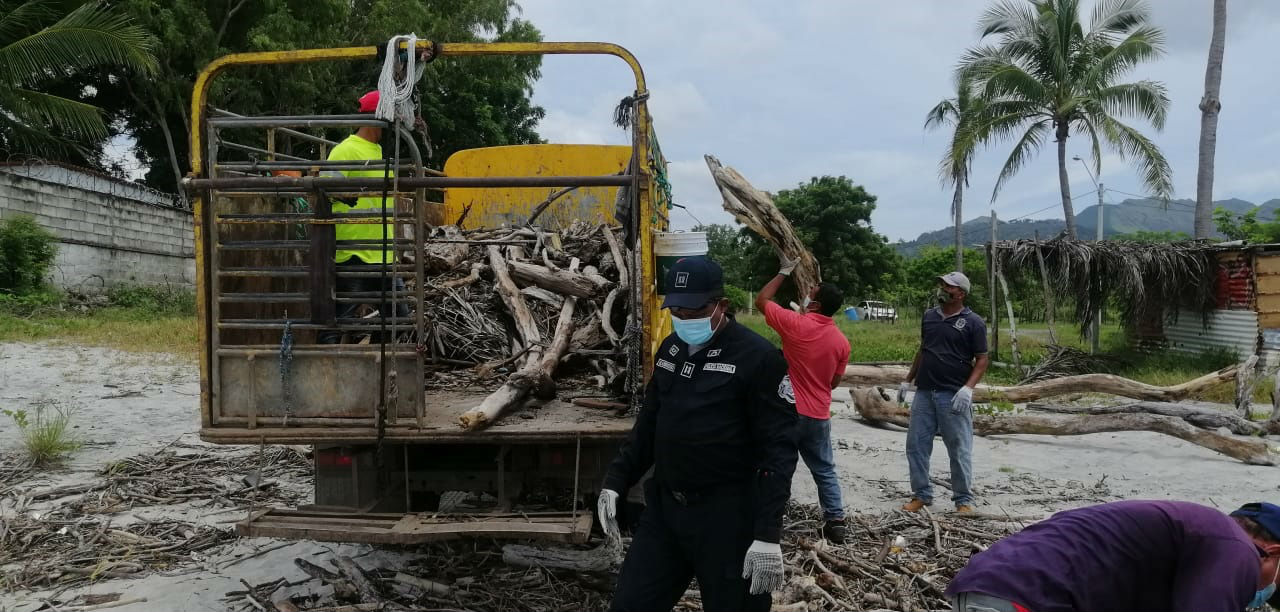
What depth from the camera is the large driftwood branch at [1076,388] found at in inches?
347

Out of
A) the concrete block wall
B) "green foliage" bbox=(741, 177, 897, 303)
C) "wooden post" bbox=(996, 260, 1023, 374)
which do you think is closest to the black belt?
"wooden post" bbox=(996, 260, 1023, 374)

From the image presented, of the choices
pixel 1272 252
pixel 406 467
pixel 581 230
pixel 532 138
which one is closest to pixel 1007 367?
pixel 1272 252

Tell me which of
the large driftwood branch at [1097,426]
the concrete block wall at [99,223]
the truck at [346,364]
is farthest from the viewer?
the concrete block wall at [99,223]

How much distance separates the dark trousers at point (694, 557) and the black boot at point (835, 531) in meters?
2.20

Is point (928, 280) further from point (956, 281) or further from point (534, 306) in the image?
point (534, 306)

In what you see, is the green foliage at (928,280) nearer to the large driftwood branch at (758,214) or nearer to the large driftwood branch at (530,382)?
the large driftwood branch at (758,214)

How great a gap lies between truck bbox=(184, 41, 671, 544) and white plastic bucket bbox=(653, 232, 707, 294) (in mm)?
107

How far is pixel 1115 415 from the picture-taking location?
749cm

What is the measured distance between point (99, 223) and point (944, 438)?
55.9 feet

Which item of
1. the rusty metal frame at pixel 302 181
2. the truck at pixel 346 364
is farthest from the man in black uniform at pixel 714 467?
the rusty metal frame at pixel 302 181

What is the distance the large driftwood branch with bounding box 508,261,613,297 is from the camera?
513cm

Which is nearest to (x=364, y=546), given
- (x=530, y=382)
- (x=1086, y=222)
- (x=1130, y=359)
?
(x=530, y=382)

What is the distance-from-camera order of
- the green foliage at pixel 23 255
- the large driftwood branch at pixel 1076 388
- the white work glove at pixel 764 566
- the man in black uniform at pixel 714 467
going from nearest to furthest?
the white work glove at pixel 764 566, the man in black uniform at pixel 714 467, the large driftwood branch at pixel 1076 388, the green foliage at pixel 23 255

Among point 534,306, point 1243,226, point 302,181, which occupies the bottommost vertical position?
point 534,306
